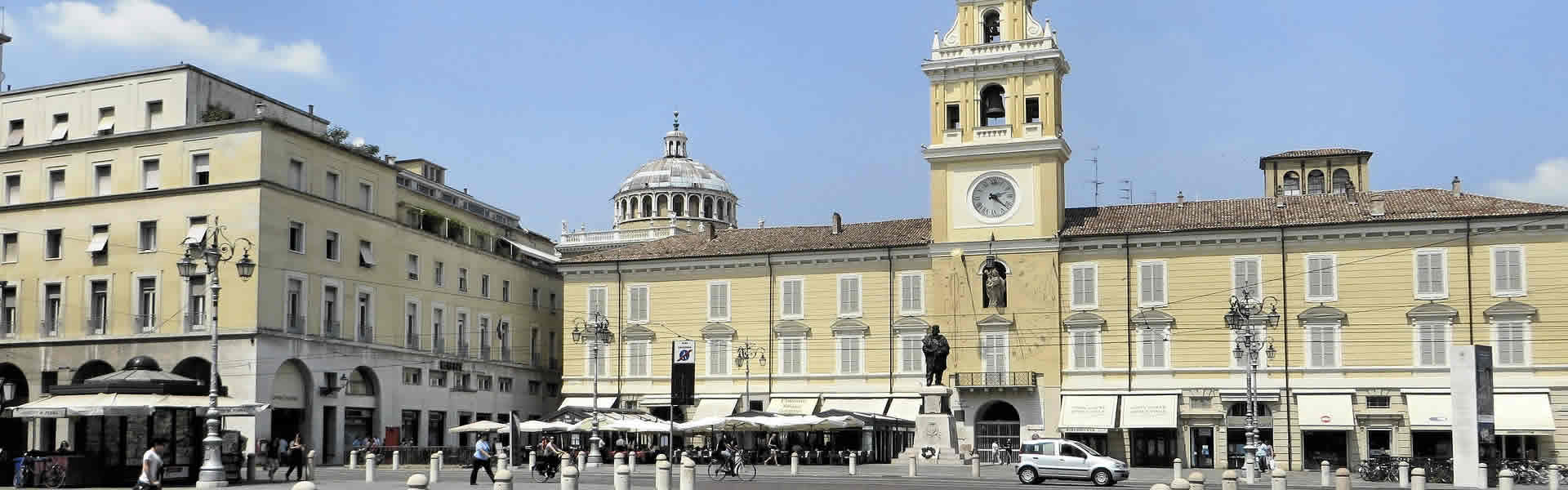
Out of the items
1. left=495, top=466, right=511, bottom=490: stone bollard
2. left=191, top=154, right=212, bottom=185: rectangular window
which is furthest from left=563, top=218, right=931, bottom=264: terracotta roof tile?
left=495, top=466, right=511, bottom=490: stone bollard

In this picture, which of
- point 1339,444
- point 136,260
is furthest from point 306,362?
point 1339,444

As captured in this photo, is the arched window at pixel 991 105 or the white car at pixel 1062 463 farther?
the arched window at pixel 991 105

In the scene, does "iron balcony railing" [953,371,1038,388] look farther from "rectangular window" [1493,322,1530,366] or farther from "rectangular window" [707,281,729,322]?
"rectangular window" [1493,322,1530,366]

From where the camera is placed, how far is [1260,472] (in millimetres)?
48531

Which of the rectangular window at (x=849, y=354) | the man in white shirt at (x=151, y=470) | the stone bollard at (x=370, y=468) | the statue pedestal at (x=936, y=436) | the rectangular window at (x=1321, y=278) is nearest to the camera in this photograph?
the man in white shirt at (x=151, y=470)

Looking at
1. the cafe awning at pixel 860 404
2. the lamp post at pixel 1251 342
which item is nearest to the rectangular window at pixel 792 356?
the cafe awning at pixel 860 404

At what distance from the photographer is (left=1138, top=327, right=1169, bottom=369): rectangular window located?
57409 mm

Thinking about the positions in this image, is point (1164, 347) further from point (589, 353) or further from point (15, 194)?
point (15, 194)

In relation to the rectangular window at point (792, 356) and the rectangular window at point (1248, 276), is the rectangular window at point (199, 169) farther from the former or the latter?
the rectangular window at point (1248, 276)

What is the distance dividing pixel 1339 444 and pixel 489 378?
3455 centimetres

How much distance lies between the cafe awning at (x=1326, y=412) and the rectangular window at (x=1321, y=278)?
11.5ft

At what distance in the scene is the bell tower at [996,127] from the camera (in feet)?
197

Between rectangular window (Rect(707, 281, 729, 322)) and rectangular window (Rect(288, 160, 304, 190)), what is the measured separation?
17363mm

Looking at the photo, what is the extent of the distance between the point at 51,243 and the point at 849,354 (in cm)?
2943
